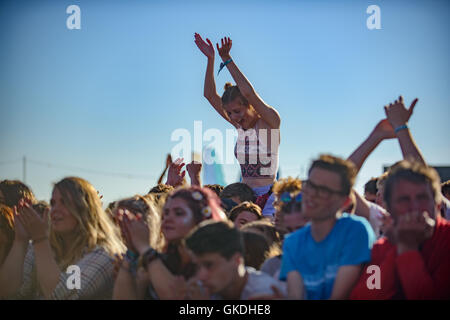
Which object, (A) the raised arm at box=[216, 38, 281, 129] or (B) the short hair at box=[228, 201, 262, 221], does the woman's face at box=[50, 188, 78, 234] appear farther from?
(A) the raised arm at box=[216, 38, 281, 129]

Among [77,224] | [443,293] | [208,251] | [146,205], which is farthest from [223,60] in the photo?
[443,293]

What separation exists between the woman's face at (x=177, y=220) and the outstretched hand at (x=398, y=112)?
168cm

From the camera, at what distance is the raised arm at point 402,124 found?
360 cm

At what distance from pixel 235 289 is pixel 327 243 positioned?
0.57 metres

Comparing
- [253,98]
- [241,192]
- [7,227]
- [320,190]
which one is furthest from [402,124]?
[7,227]

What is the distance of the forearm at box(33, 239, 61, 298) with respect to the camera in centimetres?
357

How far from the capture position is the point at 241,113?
16.3ft

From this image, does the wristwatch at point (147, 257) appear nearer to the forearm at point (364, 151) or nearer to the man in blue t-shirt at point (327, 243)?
the man in blue t-shirt at point (327, 243)
